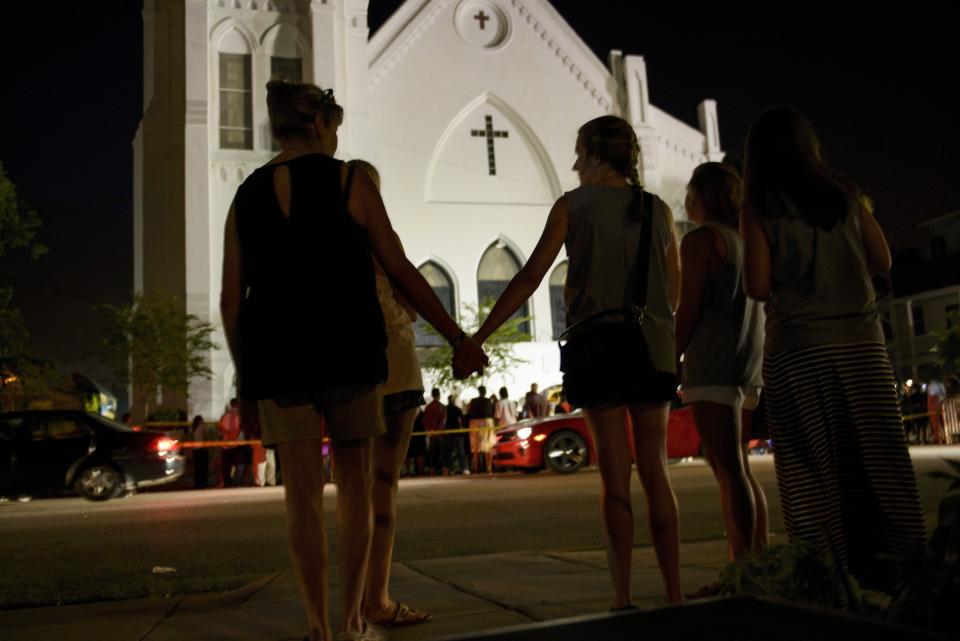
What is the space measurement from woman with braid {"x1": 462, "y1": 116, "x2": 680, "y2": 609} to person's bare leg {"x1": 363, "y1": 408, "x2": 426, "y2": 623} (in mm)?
485

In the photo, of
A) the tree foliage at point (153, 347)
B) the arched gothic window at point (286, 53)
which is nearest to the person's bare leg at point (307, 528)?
the tree foliage at point (153, 347)

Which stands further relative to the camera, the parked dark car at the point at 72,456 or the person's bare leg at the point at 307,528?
the parked dark car at the point at 72,456

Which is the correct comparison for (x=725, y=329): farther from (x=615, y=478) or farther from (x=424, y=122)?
(x=424, y=122)

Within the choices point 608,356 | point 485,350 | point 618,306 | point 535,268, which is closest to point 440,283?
point 485,350

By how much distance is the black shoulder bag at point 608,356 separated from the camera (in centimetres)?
359

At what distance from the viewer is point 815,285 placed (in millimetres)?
3496

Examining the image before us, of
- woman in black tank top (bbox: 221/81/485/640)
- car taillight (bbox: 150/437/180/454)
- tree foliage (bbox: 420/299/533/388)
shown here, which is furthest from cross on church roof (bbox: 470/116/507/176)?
woman in black tank top (bbox: 221/81/485/640)

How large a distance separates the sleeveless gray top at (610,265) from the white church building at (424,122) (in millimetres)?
29312

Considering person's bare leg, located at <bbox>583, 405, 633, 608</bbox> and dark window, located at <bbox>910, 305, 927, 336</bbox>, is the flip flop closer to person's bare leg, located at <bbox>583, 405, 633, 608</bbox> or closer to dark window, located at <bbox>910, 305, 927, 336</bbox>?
person's bare leg, located at <bbox>583, 405, 633, 608</bbox>

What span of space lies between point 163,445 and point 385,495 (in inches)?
520

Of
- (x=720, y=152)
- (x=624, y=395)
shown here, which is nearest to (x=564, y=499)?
(x=624, y=395)

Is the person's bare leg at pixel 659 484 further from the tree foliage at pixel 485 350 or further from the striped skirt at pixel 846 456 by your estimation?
the tree foliage at pixel 485 350

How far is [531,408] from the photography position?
22500 millimetres

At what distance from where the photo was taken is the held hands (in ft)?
12.3
